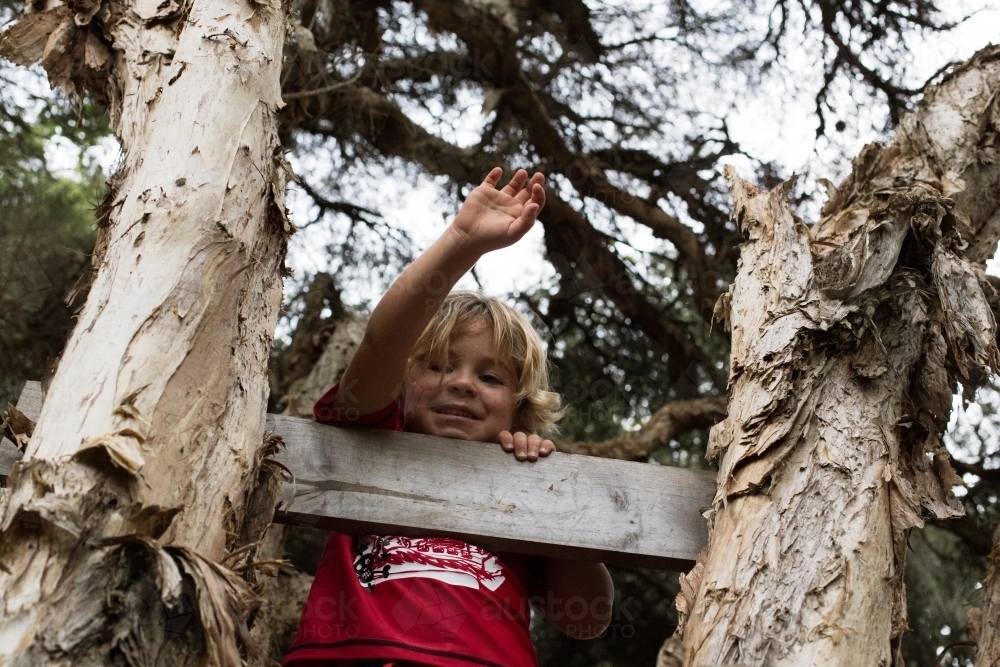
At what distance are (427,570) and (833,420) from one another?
822mm

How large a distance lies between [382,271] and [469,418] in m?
2.26

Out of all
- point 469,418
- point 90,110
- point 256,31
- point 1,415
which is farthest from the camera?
point 90,110

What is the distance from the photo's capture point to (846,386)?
5.57 ft

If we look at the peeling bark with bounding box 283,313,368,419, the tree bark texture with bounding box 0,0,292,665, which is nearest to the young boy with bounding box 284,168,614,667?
the tree bark texture with bounding box 0,0,292,665

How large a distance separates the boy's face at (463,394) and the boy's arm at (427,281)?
268mm

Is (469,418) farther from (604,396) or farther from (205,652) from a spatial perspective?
(604,396)

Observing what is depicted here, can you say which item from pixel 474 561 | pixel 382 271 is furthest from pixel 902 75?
pixel 474 561

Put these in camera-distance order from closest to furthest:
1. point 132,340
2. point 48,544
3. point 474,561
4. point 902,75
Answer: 1. point 48,544
2. point 132,340
3. point 474,561
4. point 902,75

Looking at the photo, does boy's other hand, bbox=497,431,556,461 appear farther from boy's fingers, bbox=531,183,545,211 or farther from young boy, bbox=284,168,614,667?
boy's fingers, bbox=531,183,545,211

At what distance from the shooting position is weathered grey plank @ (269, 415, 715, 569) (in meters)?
1.71

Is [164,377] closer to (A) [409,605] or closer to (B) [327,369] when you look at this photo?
(A) [409,605]

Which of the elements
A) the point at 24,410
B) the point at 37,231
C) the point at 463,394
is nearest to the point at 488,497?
the point at 463,394

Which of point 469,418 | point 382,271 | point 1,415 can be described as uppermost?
point 382,271

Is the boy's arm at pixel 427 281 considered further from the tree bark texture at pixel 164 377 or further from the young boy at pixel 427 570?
the tree bark texture at pixel 164 377
